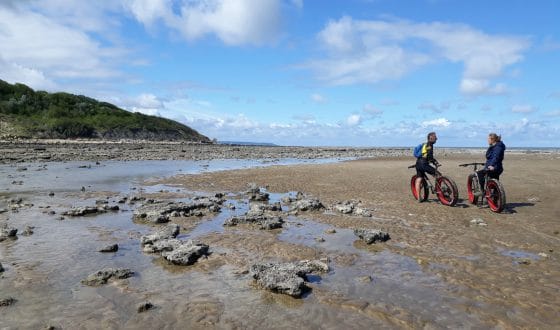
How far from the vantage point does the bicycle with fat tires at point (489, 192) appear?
13461 millimetres

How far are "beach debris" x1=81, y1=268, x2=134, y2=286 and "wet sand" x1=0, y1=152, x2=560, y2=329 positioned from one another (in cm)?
16

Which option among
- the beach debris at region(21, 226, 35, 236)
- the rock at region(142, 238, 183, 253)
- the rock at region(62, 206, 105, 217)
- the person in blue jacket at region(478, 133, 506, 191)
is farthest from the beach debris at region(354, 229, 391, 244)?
the rock at region(62, 206, 105, 217)

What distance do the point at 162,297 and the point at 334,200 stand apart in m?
11.1

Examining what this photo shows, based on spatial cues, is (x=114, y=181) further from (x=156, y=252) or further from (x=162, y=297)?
(x=162, y=297)

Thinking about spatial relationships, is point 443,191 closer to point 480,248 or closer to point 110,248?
point 480,248

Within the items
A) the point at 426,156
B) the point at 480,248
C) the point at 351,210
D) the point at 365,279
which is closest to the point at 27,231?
the point at 365,279

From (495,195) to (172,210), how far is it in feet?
36.3

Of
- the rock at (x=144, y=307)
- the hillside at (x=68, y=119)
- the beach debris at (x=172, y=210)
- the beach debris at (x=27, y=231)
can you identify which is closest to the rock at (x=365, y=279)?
the rock at (x=144, y=307)

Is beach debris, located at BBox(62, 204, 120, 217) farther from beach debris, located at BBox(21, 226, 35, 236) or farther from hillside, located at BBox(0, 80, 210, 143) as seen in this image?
hillside, located at BBox(0, 80, 210, 143)

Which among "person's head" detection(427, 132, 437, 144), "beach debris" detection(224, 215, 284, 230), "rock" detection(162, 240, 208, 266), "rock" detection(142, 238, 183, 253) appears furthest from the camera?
"person's head" detection(427, 132, 437, 144)

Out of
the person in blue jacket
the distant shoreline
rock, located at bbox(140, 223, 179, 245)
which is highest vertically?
the person in blue jacket

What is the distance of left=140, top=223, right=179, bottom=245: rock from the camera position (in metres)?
9.57

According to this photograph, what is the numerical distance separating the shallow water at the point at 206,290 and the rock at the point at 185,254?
0.63 feet

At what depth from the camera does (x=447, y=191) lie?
15.1 meters
